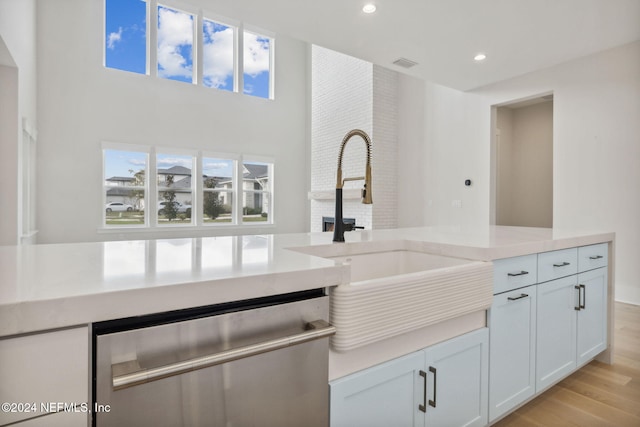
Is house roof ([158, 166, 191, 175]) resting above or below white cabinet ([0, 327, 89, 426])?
above

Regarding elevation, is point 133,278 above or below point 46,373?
above

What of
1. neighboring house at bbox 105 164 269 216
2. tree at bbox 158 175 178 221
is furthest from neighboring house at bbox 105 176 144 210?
tree at bbox 158 175 178 221

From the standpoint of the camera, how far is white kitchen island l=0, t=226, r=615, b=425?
0.56m

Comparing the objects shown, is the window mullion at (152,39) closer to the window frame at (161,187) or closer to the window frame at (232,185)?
the window frame at (161,187)

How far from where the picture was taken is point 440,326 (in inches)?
46.6

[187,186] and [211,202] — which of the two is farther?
[211,202]

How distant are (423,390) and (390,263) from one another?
0.66 meters

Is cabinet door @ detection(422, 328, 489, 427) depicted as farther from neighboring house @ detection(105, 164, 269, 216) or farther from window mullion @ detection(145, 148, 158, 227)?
neighboring house @ detection(105, 164, 269, 216)

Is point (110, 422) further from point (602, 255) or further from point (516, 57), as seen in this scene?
point (516, 57)

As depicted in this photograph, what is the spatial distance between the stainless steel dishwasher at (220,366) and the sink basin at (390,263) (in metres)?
0.68

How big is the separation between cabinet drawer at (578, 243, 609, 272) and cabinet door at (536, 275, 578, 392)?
0.14m

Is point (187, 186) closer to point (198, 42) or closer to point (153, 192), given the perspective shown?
point (153, 192)

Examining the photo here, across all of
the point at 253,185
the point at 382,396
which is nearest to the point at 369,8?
the point at 382,396

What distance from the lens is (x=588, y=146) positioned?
4160 millimetres
